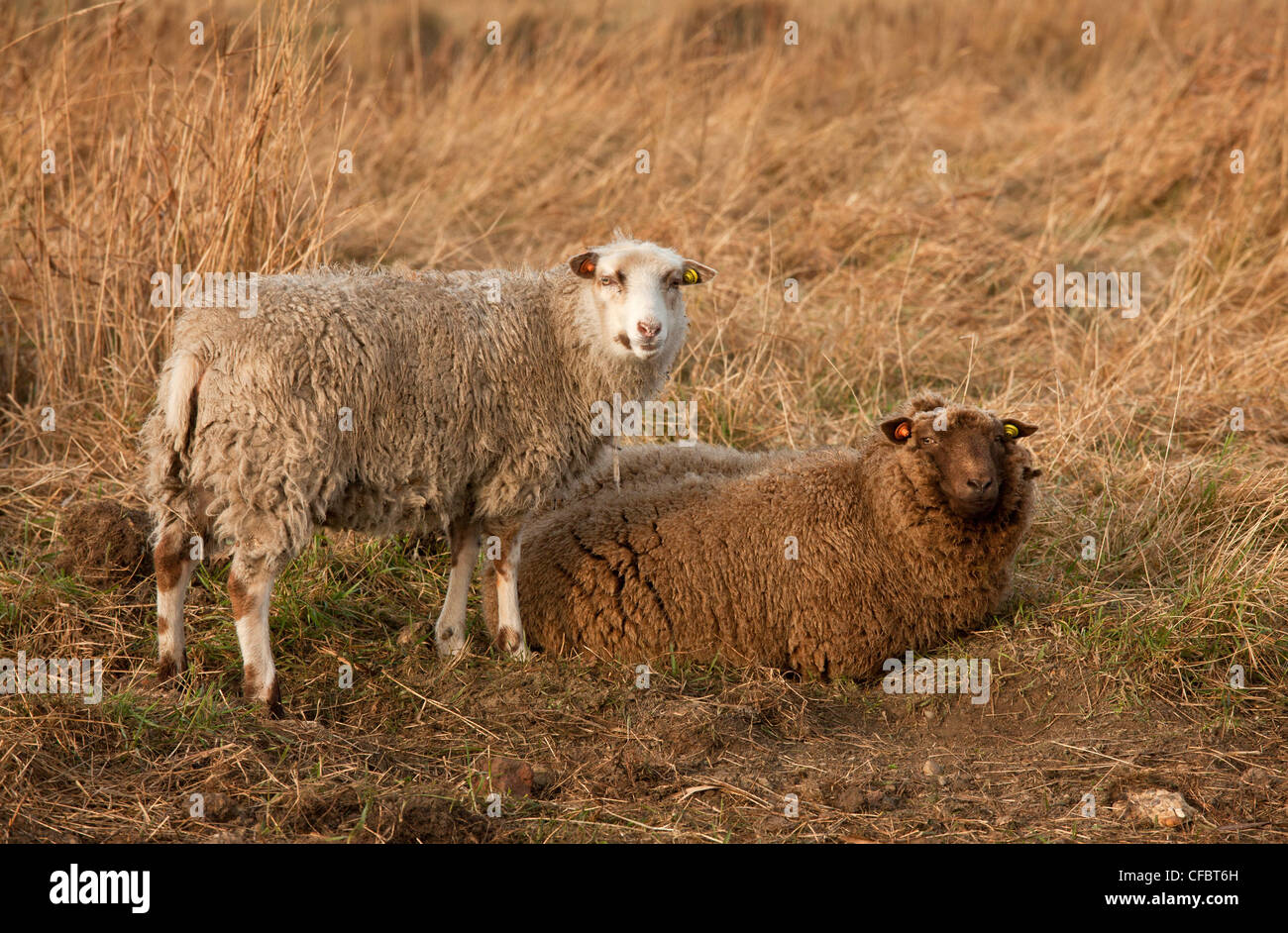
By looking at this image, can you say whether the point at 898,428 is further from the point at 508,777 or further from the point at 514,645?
the point at 508,777

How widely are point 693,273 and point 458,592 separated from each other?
1.52m

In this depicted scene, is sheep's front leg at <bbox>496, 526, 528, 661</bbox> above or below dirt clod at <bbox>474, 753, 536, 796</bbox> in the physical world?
above

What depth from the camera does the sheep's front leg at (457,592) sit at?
495 cm

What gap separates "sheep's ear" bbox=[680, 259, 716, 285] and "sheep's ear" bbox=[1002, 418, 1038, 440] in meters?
1.25

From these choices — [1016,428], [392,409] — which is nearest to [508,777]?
[392,409]

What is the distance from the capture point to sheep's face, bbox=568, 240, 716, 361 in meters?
4.70

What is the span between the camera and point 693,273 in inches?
196

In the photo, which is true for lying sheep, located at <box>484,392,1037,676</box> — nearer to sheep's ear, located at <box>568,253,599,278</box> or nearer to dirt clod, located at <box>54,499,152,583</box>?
sheep's ear, located at <box>568,253,599,278</box>

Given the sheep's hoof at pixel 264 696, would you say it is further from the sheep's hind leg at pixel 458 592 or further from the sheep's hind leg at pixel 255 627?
the sheep's hind leg at pixel 458 592

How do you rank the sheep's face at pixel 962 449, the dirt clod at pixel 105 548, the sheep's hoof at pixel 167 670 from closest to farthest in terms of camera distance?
the sheep's hoof at pixel 167 670 → the sheep's face at pixel 962 449 → the dirt clod at pixel 105 548

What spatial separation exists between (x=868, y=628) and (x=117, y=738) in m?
2.65

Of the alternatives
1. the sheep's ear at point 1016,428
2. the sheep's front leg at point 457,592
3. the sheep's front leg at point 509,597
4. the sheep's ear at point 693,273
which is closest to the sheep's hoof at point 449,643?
the sheep's front leg at point 457,592

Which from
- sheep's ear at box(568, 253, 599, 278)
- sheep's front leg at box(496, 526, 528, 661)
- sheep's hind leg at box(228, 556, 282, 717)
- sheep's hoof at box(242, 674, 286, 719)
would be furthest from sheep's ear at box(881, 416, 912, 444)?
sheep's hoof at box(242, 674, 286, 719)

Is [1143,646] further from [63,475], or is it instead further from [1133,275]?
[63,475]
